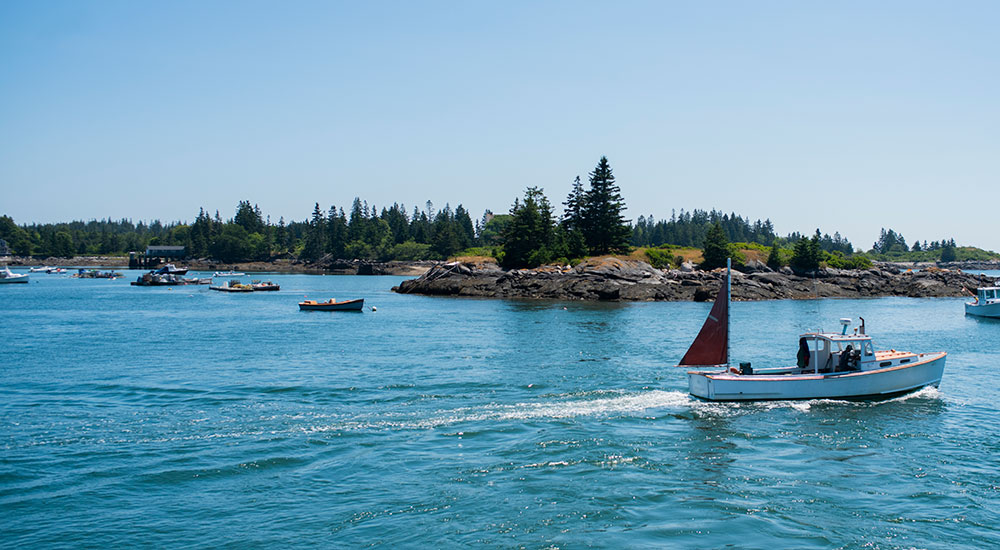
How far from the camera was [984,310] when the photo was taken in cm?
7125

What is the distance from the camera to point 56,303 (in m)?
84.4

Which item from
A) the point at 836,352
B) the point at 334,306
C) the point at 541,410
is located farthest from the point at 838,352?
the point at 334,306

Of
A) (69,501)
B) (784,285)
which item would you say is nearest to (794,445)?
(69,501)

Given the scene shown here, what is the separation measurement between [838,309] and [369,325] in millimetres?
53149

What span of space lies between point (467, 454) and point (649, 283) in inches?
2810

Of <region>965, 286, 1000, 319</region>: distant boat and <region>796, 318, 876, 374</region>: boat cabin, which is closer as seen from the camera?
<region>796, 318, 876, 374</region>: boat cabin

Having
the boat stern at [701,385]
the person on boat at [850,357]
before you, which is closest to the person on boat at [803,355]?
the person on boat at [850,357]

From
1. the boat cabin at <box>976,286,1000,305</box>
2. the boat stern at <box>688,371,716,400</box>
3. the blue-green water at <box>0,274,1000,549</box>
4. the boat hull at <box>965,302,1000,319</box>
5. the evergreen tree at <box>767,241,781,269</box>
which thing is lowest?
the blue-green water at <box>0,274,1000,549</box>

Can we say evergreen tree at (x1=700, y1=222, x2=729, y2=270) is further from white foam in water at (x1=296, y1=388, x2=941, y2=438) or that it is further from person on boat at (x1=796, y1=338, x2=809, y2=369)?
person on boat at (x1=796, y1=338, x2=809, y2=369)

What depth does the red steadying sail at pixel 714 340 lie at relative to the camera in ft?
94.9

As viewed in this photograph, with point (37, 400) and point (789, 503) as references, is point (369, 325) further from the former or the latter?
point (789, 503)

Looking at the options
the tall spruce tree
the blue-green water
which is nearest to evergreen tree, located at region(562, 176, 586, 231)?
the tall spruce tree

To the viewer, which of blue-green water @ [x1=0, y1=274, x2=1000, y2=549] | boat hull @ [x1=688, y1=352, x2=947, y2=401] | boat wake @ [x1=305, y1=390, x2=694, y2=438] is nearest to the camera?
blue-green water @ [x1=0, y1=274, x2=1000, y2=549]

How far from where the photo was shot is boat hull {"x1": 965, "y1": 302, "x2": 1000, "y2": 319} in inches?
2768
